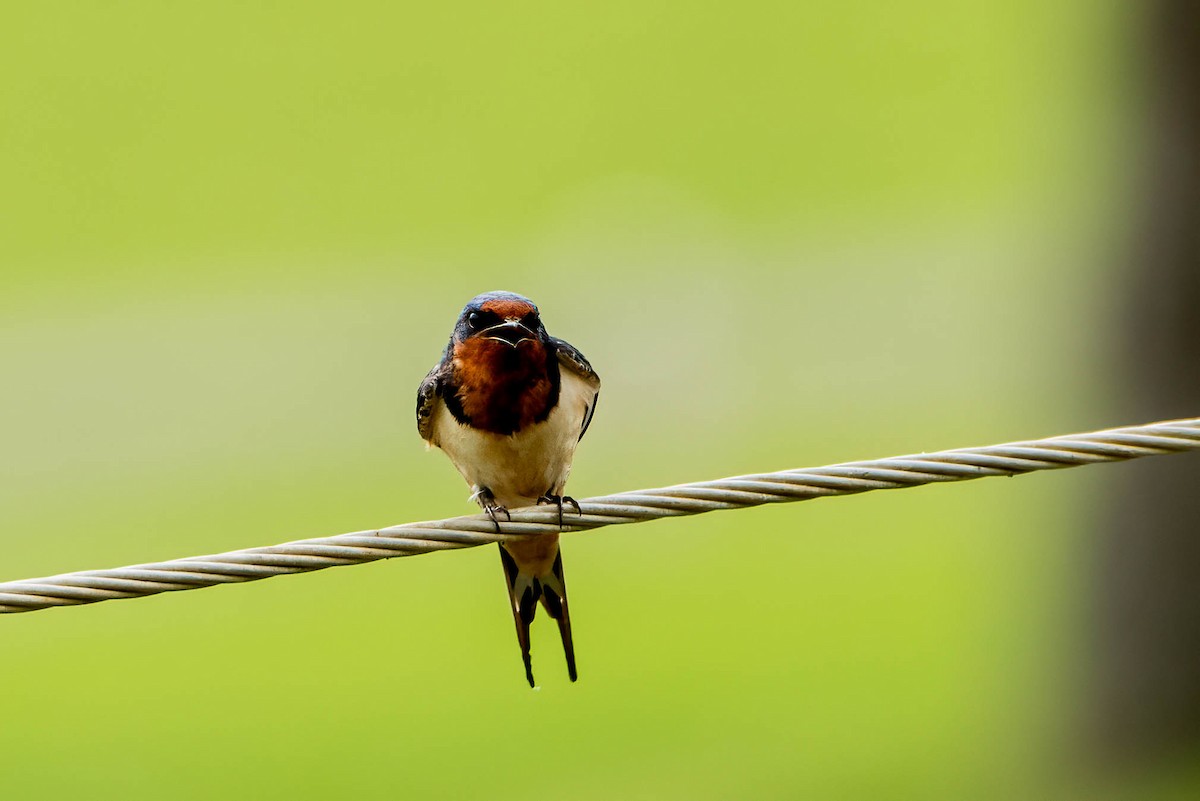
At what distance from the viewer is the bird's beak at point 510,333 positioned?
306 cm

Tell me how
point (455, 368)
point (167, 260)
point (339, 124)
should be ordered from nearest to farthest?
1. point (455, 368)
2. point (167, 260)
3. point (339, 124)

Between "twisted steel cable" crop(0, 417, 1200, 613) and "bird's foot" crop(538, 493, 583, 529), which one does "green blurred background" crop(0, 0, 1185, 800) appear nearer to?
"bird's foot" crop(538, 493, 583, 529)

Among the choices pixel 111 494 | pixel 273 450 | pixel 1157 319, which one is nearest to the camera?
pixel 1157 319

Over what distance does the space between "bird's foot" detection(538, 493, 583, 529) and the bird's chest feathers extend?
196 millimetres

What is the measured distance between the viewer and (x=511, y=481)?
125 inches

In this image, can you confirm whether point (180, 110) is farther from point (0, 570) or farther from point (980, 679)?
point (980, 679)

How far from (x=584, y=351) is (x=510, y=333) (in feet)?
27.5

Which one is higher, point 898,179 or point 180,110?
point 180,110

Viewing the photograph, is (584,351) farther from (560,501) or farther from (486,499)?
(560,501)

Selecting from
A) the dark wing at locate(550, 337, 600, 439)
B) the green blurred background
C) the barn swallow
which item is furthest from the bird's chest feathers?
the green blurred background

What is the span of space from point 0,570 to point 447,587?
344 centimetres

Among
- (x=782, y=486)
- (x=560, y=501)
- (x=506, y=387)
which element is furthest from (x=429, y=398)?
(x=782, y=486)

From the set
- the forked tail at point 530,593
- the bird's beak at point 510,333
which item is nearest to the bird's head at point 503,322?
the bird's beak at point 510,333

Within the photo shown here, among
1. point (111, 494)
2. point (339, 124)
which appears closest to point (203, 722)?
point (111, 494)
